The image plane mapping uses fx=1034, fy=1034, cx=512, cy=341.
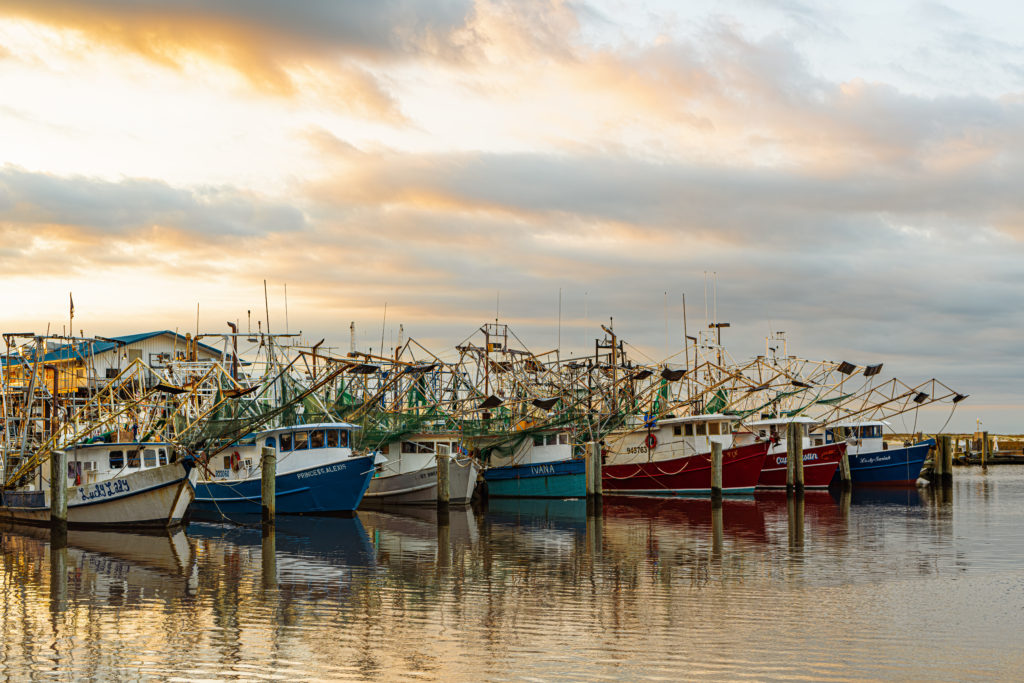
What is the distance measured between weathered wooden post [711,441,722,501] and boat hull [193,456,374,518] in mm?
13991

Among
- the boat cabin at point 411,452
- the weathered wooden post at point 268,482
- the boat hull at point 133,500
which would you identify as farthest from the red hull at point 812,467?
the boat hull at point 133,500

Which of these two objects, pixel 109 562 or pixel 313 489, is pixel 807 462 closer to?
pixel 313 489

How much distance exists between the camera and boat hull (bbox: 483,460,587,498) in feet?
153

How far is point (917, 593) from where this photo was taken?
2059cm

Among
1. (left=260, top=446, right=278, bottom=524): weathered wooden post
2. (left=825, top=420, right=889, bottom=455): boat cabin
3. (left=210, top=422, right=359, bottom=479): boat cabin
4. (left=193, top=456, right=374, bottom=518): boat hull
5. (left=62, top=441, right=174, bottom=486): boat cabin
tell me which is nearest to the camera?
(left=260, top=446, right=278, bottom=524): weathered wooden post

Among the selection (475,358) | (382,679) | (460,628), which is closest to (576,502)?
(475,358)

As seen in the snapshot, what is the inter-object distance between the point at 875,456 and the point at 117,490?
1620 inches

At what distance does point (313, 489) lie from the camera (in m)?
37.2

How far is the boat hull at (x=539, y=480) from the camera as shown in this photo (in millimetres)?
46500

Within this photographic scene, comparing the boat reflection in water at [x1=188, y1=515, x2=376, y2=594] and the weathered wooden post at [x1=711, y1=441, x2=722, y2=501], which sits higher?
the weathered wooden post at [x1=711, y1=441, x2=722, y2=501]

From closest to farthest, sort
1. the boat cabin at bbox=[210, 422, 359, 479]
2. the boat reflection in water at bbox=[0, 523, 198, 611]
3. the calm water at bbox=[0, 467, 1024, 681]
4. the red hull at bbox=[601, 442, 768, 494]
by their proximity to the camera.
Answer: the calm water at bbox=[0, 467, 1024, 681] → the boat reflection in water at bbox=[0, 523, 198, 611] → the boat cabin at bbox=[210, 422, 359, 479] → the red hull at bbox=[601, 442, 768, 494]

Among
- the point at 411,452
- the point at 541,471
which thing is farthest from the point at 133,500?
the point at 541,471

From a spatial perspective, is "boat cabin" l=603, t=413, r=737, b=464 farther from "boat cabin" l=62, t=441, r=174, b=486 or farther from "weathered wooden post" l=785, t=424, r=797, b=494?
"boat cabin" l=62, t=441, r=174, b=486

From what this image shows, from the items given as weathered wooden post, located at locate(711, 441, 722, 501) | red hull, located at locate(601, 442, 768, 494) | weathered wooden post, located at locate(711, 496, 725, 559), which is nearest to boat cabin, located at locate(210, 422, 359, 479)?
weathered wooden post, located at locate(711, 496, 725, 559)
